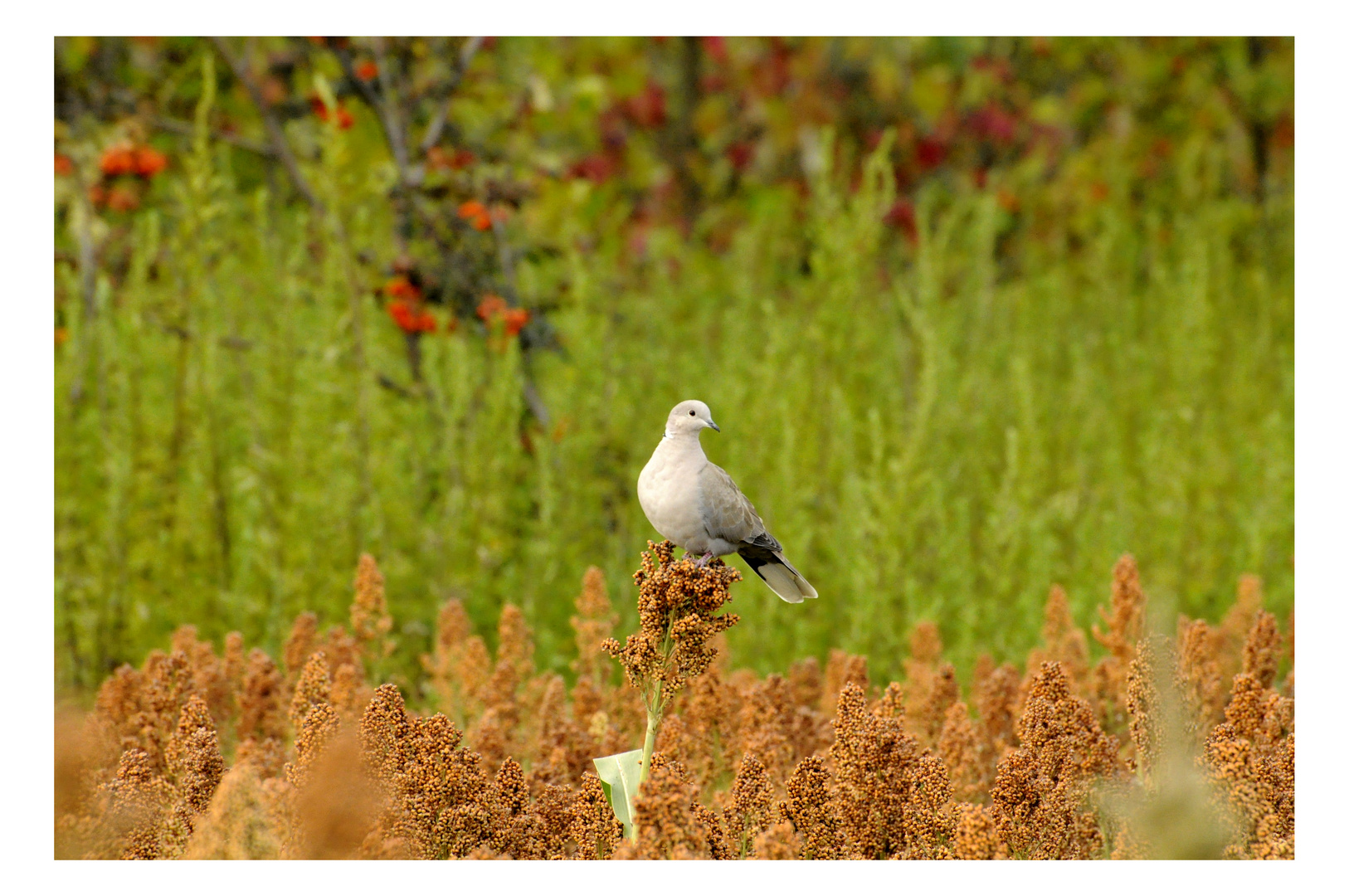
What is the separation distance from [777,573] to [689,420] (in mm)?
348

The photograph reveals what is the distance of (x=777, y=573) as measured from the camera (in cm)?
191

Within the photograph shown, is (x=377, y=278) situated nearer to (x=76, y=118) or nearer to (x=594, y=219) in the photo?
(x=76, y=118)

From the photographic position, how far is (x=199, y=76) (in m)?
4.90

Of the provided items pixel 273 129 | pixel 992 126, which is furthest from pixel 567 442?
pixel 992 126

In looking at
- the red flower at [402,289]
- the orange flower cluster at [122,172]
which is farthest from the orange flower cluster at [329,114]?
the orange flower cluster at [122,172]

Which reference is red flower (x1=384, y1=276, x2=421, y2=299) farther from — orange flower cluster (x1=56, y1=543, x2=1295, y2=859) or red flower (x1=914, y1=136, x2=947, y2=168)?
red flower (x1=914, y1=136, x2=947, y2=168)

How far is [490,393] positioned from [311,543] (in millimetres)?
670

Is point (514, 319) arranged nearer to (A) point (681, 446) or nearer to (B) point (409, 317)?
(B) point (409, 317)

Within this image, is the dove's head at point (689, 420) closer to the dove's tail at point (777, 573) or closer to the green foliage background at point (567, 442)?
the dove's tail at point (777, 573)

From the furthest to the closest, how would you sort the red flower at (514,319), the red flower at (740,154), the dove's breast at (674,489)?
1. the red flower at (740,154)
2. the red flower at (514,319)
3. the dove's breast at (674,489)

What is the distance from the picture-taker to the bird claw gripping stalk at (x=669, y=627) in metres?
1.75

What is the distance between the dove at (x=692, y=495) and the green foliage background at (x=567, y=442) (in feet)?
5.01

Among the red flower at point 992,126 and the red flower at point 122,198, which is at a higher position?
the red flower at point 992,126

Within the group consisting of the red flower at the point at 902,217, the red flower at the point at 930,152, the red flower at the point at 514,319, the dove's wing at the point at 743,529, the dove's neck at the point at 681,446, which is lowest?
the dove's wing at the point at 743,529
